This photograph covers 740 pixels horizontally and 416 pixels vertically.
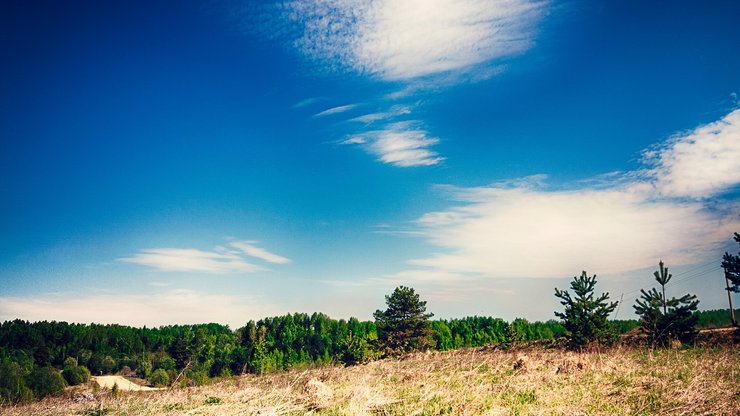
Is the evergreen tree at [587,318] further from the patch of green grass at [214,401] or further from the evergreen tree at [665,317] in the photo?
the patch of green grass at [214,401]

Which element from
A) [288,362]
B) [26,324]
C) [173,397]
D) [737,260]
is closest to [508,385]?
[173,397]

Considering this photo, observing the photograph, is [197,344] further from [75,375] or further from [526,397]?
[526,397]

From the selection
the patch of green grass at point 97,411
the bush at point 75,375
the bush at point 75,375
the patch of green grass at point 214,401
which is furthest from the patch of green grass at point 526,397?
the bush at point 75,375

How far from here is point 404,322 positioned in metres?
43.6

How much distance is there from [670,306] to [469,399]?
17150mm

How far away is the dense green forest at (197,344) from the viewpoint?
272 ft

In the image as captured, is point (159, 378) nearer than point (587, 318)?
No

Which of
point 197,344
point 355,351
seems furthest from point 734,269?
point 197,344

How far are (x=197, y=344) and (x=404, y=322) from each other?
241 feet

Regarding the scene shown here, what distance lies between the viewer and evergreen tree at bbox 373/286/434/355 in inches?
1713

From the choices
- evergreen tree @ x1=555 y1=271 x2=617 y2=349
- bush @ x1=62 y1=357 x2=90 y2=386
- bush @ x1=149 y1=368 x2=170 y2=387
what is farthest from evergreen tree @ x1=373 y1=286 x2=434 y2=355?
bush @ x1=62 y1=357 x2=90 y2=386

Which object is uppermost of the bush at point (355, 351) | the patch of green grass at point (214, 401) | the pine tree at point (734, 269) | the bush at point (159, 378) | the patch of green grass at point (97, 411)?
the pine tree at point (734, 269)

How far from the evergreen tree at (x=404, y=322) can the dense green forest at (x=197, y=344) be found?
36.6m

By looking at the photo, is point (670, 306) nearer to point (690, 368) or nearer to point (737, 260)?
point (737, 260)
